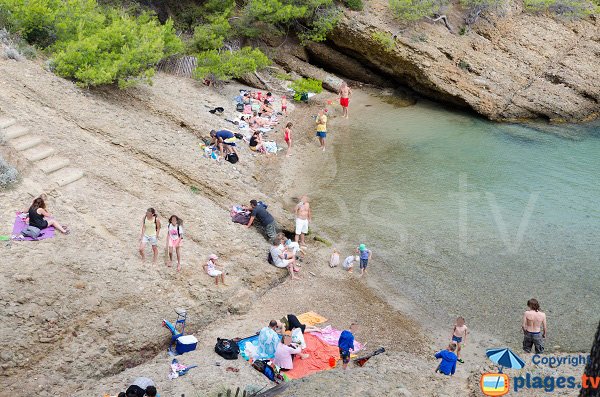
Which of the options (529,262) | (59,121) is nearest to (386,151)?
(529,262)

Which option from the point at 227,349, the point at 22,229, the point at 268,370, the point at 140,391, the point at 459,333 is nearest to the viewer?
the point at 140,391

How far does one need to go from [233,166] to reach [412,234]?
5714 millimetres

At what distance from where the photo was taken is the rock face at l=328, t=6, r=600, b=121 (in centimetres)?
2769

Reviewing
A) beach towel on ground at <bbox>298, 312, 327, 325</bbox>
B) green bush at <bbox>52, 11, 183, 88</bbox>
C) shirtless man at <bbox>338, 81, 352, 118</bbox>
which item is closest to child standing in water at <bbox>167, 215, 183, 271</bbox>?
beach towel on ground at <bbox>298, 312, 327, 325</bbox>

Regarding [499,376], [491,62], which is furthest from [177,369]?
[491,62]

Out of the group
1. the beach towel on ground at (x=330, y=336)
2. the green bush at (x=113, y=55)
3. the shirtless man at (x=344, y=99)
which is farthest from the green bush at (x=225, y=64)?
the beach towel on ground at (x=330, y=336)

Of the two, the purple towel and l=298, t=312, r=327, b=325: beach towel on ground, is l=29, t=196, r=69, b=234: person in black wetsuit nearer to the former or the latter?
the purple towel

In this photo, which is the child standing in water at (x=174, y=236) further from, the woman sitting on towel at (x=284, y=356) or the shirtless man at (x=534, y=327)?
the shirtless man at (x=534, y=327)

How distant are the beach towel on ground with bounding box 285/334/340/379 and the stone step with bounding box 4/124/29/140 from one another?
28.0ft

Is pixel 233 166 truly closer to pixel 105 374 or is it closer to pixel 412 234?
pixel 412 234

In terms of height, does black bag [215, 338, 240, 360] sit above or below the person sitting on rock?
below

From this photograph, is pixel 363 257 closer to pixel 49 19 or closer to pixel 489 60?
pixel 49 19

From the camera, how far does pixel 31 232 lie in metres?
13.5

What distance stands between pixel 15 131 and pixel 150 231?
500cm
